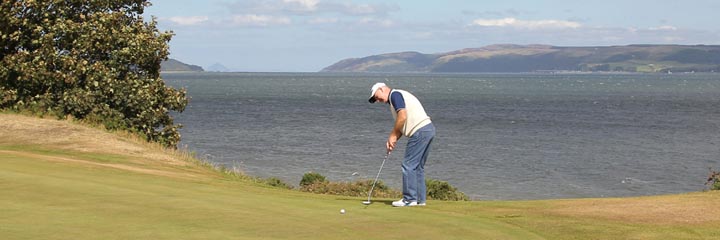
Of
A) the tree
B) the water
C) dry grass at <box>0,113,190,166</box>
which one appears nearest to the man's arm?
dry grass at <box>0,113,190,166</box>

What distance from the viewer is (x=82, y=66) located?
31625 mm

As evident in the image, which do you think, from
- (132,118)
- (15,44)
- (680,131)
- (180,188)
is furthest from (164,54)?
(680,131)

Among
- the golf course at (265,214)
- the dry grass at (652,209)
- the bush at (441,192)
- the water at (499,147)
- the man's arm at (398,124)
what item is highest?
the man's arm at (398,124)

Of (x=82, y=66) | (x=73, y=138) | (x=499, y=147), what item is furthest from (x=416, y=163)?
(x=499, y=147)

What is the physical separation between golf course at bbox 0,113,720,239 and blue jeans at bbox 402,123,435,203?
0.38 metres

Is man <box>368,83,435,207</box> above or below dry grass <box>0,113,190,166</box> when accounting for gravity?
above

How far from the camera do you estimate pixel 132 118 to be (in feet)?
105

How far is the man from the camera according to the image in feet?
47.5

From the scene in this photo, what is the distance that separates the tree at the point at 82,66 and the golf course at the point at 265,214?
13375mm

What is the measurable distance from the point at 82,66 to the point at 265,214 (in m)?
21.1

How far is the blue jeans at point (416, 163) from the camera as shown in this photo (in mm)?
14891

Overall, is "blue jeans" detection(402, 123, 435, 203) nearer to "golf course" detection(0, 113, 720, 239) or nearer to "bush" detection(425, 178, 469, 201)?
"golf course" detection(0, 113, 720, 239)

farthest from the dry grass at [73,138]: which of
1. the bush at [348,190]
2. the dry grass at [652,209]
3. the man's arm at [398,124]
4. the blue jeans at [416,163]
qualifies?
Result: the dry grass at [652,209]

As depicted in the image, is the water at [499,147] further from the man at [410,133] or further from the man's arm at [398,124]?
the man's arm at [398,124]
